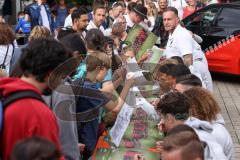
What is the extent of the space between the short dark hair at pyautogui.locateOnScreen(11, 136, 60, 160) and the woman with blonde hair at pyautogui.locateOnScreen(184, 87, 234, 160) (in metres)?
1.98

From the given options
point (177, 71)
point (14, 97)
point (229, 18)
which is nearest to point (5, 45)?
point (177, 71)

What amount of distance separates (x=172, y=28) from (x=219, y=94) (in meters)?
4.53

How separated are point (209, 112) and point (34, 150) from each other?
2186mm

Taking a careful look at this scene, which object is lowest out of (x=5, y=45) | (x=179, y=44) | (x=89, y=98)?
(x=179, y=44)

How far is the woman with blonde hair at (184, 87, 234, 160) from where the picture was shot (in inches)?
171

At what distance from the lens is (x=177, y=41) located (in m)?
7.25

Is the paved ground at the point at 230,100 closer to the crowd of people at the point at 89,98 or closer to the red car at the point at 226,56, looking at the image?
the red car at the point at 226,56

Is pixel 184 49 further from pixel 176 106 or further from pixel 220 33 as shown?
pixel 220 33

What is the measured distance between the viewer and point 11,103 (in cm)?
316

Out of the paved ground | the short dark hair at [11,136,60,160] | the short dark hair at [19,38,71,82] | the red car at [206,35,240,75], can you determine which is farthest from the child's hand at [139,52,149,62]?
the red car at [206,35,240,75]

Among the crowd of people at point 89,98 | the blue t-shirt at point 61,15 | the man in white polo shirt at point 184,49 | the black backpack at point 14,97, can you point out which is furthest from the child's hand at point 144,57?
the blue t-shirt at point 61,15

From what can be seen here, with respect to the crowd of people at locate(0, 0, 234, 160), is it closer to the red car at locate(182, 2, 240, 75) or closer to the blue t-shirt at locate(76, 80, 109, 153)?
the blue t-shirt at locate(76, 80, 109, 153)

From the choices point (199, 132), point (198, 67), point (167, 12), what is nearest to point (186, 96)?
point (199, 132)

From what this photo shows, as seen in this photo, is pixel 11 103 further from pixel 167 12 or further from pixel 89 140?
pixel 167 12
